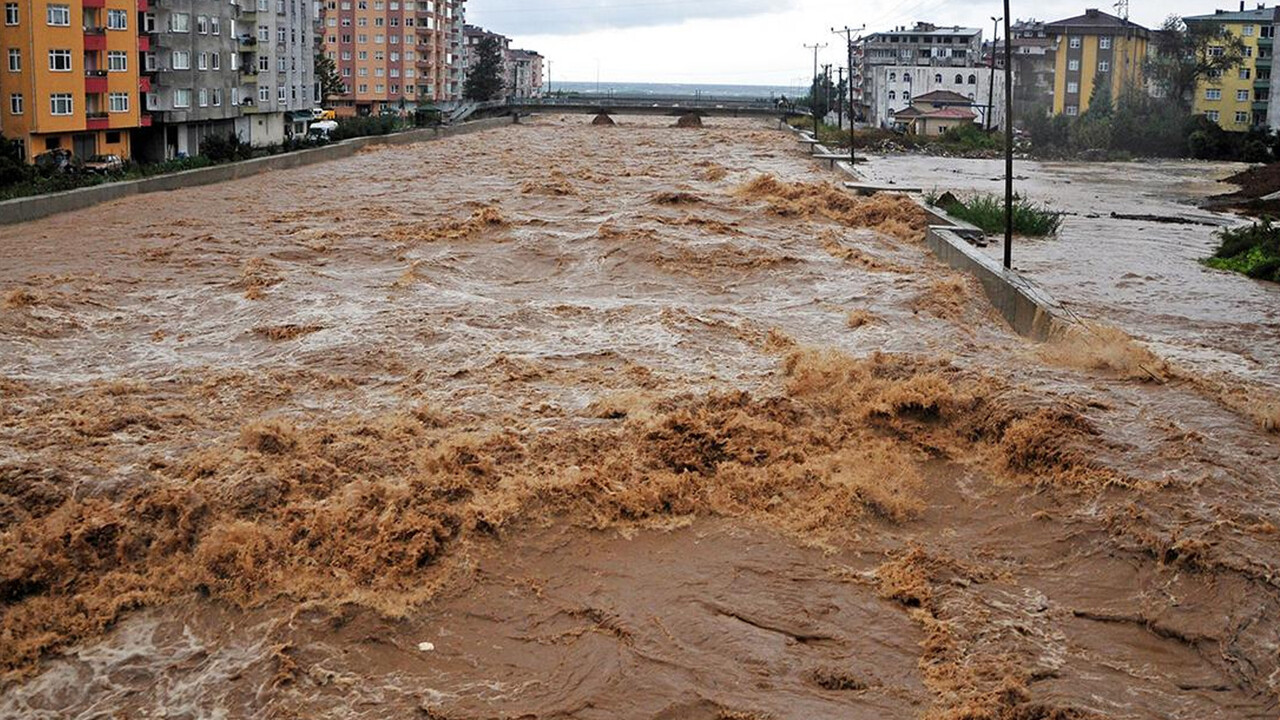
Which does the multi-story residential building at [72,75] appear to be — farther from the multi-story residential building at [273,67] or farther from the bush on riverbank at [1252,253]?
the bush on riverbank at [1252,253]

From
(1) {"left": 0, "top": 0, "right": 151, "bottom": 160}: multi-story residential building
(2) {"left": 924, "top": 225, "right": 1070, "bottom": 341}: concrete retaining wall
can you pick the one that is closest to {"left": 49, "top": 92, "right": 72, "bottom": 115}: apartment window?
(1) {"left": 0, "top": 0, "right": 151, "bottom": 160}: multi-story residential building

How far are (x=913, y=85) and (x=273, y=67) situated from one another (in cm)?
5639

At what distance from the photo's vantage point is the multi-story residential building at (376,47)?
11225 cm

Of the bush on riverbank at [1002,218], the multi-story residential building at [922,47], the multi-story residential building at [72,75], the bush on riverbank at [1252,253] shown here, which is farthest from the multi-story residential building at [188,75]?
the multi-story residential building at [922,47]

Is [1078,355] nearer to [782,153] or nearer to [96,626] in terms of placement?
[96,626]

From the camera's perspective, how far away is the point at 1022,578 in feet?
27.2

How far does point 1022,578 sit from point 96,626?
5683 mm

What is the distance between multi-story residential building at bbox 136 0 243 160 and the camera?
171 ft

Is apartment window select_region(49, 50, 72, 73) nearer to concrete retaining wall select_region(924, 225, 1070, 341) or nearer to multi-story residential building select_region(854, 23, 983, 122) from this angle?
concrete retaining wall select_region(924, 225, 1070, 341)

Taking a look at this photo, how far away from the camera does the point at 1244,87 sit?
78312mm

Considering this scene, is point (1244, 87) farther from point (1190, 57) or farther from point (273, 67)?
point (273, 67)

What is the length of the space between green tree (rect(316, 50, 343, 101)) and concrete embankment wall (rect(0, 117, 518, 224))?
139 feet

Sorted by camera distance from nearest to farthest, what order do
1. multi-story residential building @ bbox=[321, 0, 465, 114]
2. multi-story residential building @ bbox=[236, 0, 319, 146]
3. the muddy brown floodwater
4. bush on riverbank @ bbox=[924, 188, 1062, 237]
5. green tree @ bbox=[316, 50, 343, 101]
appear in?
the muddy brown floodwater
bush on riverbank @ bbox=[924, 188, 1062, 237]
multi-story residential building @ bbox=[236, 0, 319, 146]
green tree @ bbox=[316, 50, 343, 101]
multi-story residential building @ bbox=[321, 0, 465, 114]

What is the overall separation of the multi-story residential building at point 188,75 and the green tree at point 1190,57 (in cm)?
5060
